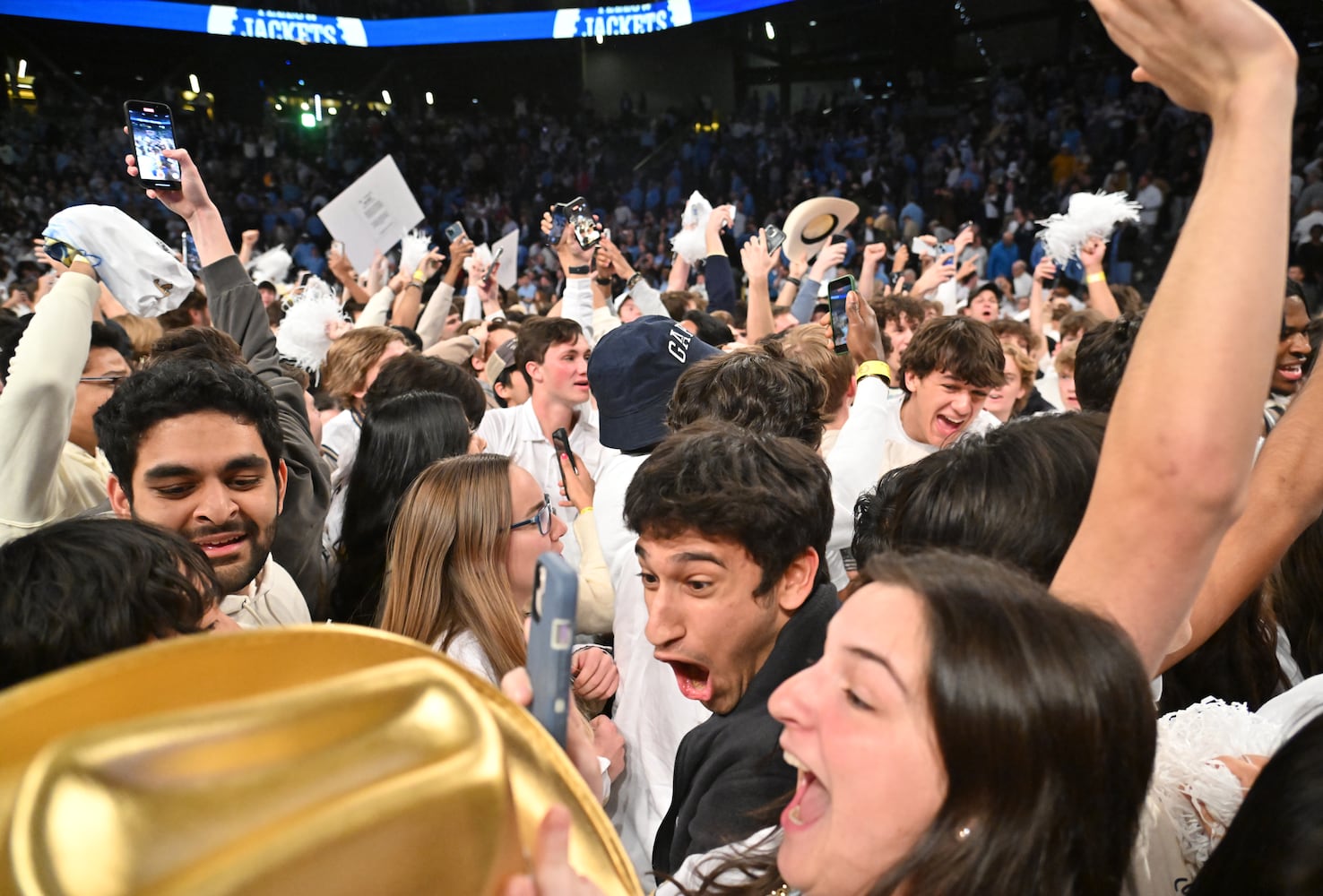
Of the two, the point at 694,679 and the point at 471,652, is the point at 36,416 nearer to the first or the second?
the point at 471,652

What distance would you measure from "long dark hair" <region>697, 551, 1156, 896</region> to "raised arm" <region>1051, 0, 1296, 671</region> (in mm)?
121

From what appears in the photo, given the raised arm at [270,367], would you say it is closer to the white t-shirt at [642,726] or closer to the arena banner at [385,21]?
the white t-shirt at [642,726]

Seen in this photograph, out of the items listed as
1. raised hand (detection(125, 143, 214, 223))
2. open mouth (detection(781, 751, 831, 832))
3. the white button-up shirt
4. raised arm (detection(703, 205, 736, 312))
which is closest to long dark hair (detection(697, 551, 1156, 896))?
open mouth (detection(781, 751, 831, 832))

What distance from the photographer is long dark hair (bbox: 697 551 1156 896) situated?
0.96 m

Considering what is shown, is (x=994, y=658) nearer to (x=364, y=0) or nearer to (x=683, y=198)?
(x=683, y=198)

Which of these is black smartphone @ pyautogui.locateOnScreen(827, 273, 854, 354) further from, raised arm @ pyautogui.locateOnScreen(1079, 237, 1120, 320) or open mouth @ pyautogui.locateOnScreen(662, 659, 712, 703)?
raised arm @ pyautogui.locateOnScreen(1079, 237, 1120, 320)

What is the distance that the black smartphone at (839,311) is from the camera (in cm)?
342

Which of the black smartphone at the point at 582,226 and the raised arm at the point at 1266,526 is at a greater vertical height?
the black smartphone at the point at 582,226

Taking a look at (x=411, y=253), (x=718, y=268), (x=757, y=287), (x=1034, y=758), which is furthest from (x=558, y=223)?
(x=1034, y=758)

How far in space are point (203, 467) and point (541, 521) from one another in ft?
2.31

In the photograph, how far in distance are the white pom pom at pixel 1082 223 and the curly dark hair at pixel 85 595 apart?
5373 mm

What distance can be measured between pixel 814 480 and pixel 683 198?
17745 mm

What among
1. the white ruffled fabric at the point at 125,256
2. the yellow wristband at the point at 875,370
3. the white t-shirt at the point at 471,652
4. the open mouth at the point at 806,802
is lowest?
the white t-shirt at the point at 471,652

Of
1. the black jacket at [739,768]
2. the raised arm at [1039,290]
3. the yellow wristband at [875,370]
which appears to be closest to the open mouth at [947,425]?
the yellow wristband at [875,370]
